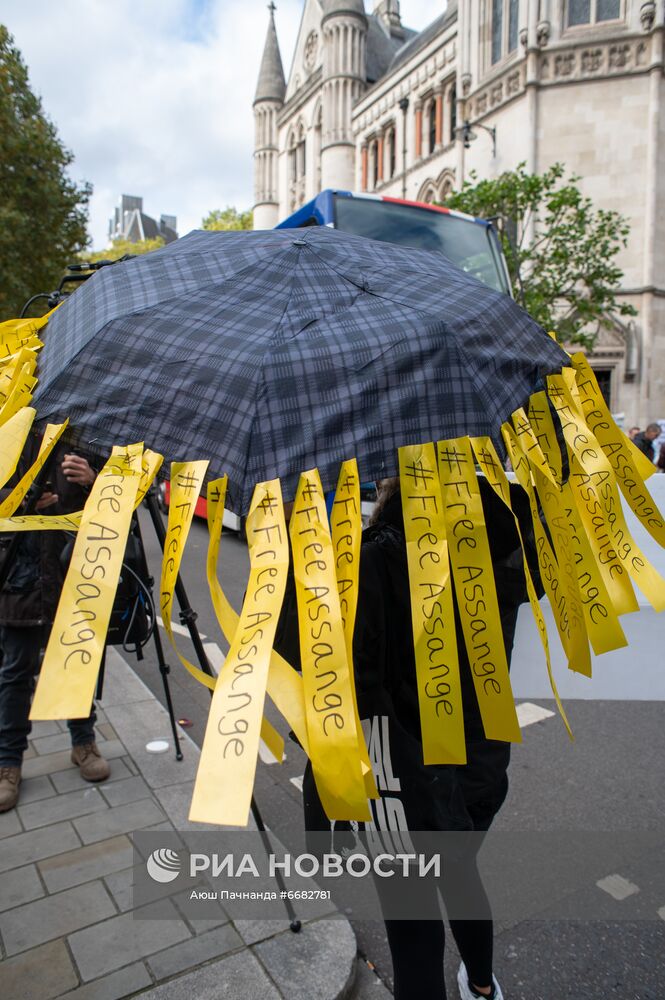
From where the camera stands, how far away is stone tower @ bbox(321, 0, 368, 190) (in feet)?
127

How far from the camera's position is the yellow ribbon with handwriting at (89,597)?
1.19 m

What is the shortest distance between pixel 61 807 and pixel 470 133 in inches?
1156

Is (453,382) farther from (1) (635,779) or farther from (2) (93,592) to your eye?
(1) (635,779)

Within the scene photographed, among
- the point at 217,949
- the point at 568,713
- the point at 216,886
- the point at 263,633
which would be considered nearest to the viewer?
the point at 263,633

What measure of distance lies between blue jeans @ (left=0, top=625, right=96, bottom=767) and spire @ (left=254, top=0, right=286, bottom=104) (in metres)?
51.7

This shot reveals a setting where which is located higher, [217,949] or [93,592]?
[93,592]

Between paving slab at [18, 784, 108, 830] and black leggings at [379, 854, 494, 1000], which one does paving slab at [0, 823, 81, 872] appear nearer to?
paving slab at [18, 784, 108, 830]

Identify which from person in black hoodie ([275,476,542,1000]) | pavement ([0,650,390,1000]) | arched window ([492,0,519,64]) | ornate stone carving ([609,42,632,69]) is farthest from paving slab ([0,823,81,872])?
arched window ([492,0,519,64])

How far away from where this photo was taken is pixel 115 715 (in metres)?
4.30

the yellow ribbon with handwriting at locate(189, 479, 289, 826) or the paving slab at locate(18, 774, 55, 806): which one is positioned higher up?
the yellow ribbon with handwriting at locate(189, 479, 289, 826)

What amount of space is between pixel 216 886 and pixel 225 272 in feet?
7.48

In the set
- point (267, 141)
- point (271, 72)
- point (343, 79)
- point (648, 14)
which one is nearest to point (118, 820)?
point (648, 14)

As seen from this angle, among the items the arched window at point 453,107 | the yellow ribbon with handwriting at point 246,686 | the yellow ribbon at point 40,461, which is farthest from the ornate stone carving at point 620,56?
the yellow ribbon with handwriting at point 246,686

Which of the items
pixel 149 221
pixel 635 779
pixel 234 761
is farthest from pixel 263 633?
pixel 149 221
